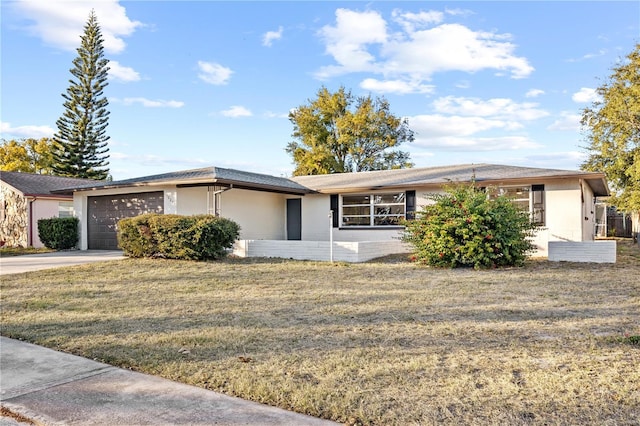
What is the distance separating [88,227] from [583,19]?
18.3m

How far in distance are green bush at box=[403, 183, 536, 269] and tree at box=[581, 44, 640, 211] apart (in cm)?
1508

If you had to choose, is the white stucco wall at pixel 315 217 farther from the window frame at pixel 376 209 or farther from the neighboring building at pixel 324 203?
the window frame at pixel 376 209

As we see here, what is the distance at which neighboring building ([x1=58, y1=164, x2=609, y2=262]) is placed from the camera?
45.5ft

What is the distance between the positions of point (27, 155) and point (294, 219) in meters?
31.7

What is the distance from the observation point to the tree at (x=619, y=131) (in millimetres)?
22547

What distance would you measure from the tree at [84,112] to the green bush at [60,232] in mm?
16828

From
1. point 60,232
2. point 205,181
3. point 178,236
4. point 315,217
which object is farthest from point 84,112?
point 178,236

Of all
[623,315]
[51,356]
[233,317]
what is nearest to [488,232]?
[623,315]

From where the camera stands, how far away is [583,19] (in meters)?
13.2

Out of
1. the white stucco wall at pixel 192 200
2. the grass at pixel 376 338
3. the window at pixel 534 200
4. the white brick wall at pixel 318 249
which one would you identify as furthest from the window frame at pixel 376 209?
the grass at pixel 376 338

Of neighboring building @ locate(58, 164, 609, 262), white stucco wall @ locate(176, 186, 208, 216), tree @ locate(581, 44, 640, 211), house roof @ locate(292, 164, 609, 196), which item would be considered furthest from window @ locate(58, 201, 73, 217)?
tree @ locate(581, 44, 640, 211)

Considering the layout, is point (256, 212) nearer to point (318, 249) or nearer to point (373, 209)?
point (373, 209)

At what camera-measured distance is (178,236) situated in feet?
39.0

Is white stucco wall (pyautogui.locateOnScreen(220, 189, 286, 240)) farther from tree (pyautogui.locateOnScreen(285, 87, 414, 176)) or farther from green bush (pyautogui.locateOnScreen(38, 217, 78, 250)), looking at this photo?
tree (pyautogui.locateOnScreen(285, 87, 414, 176))
